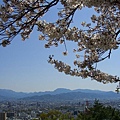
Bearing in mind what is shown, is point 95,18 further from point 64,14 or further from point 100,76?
point 100,76

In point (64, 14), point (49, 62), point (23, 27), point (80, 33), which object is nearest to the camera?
point (80, 33)

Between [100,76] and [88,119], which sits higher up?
[100,76]

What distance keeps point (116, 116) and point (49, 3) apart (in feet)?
8.25

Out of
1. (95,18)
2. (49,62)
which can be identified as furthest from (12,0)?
(95,18)

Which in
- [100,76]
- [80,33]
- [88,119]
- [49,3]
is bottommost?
[88,119]

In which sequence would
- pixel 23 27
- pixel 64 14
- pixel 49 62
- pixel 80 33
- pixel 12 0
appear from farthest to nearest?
pixel 49 62, pixel 64 14, pixel 23 27, pixel 12 0, pixel 80 33

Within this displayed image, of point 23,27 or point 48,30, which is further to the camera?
point 23,27

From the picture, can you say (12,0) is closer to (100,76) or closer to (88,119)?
(100,76)

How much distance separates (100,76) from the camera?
5160 mm

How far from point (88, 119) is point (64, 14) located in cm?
207

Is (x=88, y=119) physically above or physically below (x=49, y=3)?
below

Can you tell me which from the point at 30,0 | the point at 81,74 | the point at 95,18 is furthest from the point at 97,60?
the point at 30,0

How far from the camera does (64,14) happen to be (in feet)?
16.9

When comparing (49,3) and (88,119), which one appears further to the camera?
(88,119)
